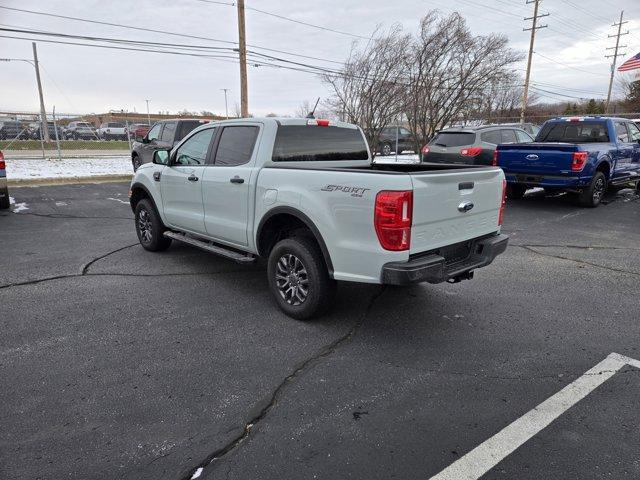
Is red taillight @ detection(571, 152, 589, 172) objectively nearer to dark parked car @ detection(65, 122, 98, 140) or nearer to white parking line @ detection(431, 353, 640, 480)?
white parking line @ detection(431, 353, 640, 480)

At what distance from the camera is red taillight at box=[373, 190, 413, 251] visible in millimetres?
3254

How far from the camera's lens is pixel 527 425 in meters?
2.71

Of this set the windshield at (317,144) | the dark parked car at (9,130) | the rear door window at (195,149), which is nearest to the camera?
the windshield at (317,144)

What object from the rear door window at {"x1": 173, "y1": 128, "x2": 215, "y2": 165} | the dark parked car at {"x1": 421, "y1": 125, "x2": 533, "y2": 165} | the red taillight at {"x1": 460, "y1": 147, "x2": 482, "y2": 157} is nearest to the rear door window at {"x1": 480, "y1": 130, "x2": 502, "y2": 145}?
the dark parked car at {"x1": 421, "y1": 125, "x2": 533, "y2": 165}

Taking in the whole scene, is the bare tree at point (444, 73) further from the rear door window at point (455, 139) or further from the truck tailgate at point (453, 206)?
the truck tailgate at point (453, 206)

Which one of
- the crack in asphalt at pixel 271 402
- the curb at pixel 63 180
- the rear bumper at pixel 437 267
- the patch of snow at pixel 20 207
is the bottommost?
the crack in asphalt at pixel 271 402

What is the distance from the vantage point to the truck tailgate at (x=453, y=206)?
3398 millimetres

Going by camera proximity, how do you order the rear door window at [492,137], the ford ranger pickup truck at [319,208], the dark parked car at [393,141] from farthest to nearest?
the dark parked car at [393,141]
the rear door window at [492,137]
the ford ranger pickup truck at [319,208]

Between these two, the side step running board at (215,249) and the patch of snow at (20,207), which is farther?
the patch of snow at (20,207)

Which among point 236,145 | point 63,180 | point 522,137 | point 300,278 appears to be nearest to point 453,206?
point 300,278

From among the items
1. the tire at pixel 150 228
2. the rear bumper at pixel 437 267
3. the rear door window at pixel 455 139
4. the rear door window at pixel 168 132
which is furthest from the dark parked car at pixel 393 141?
the rear bumper at pixel 437 267

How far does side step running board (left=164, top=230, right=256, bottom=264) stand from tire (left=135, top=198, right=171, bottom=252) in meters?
0.34

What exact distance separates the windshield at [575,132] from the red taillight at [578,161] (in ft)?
4.92

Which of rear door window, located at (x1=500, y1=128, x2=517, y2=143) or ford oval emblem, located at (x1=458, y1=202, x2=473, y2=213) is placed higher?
rear door window, located at (x1=500, y1=128, x2=517, y2=143)
